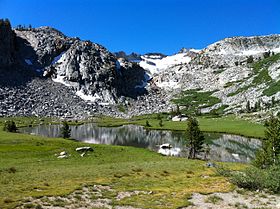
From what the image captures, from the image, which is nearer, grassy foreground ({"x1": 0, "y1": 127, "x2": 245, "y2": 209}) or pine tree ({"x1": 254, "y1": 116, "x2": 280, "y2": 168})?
grassy foreground ({"x1": 0, "y1": 127, "x2": 245, "y2": 209})

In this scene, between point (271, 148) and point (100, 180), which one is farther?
point (271, 148)

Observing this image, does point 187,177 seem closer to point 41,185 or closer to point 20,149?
point 41,185

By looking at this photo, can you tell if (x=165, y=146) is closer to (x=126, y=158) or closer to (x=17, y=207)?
(x=126, y=158)

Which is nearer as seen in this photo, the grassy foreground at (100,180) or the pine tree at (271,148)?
the grassy foreground at (100,180)

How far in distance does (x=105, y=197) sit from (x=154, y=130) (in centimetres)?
15654

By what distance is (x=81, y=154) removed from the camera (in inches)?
2793

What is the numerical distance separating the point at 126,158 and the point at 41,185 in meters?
37.6

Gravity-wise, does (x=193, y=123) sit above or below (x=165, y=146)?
above

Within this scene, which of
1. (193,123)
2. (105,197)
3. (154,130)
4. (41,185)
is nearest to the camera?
(105,197)

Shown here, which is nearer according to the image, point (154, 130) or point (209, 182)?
point (209, 182)

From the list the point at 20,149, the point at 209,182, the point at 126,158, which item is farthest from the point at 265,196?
the point at 20,149

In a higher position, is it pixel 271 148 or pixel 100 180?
pixel 271 148

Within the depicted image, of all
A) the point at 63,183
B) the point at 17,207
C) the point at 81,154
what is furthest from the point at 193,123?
the point at 17,207

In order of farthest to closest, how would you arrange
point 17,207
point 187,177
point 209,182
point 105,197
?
point 187,177
point 209,182
point 105,197
point 17,207
